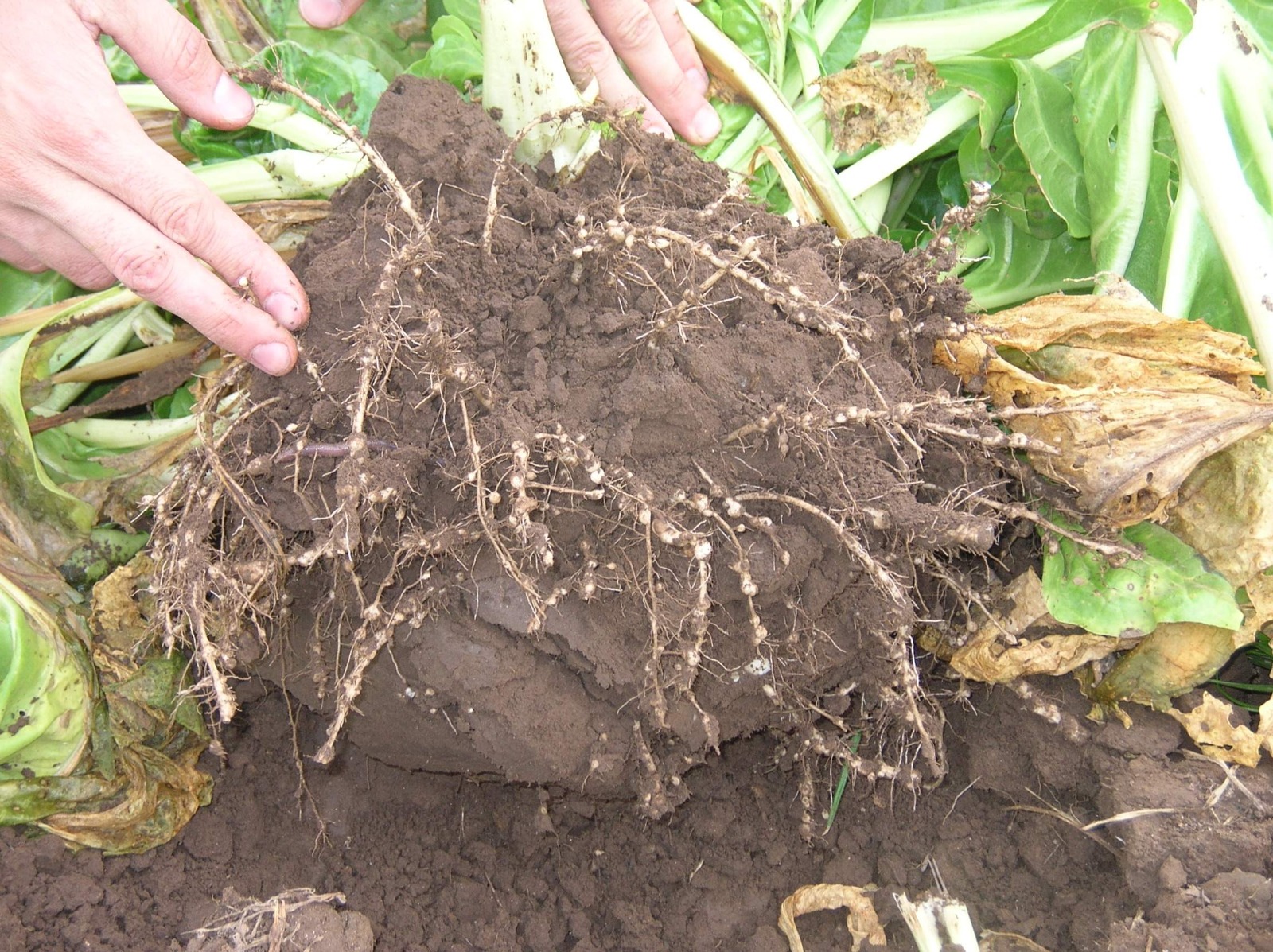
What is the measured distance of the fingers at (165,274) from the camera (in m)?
1.54


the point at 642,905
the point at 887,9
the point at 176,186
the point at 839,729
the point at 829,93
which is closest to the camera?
the point at 176,186

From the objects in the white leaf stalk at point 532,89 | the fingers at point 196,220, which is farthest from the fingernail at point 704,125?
the fingers at point 196,220

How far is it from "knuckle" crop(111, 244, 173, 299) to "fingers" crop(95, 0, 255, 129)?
37 cm

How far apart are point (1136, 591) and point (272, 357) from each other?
1557 millimetres

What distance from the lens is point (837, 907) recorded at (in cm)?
166

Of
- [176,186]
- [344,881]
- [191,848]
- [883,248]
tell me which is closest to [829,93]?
[883,248]

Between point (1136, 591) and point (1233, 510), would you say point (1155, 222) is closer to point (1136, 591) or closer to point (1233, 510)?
point (1233, 510)

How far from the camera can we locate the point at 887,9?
7.53 feet

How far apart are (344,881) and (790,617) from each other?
0.97 m

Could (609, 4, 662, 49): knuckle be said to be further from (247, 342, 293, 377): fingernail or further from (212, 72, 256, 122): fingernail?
(247, 342, 293, 377): fingernail

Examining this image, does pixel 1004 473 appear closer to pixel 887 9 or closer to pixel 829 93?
pixel 829 93

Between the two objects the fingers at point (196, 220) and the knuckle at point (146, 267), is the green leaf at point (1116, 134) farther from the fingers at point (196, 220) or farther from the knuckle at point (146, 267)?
the knuckle at point (146, 267)

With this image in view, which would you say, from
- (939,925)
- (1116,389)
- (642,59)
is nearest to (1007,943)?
(939,925)

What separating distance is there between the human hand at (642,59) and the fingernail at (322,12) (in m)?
0.65
